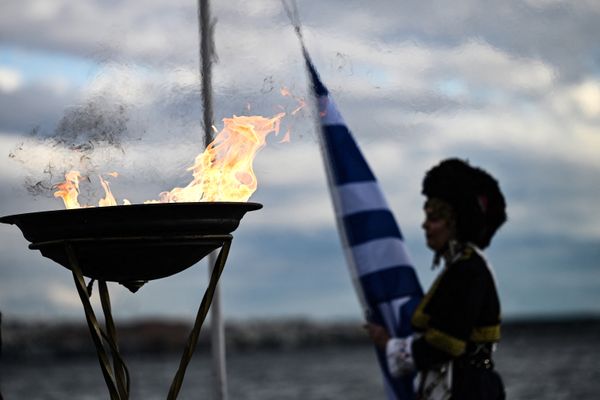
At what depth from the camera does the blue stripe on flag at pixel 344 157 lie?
646 centimetres

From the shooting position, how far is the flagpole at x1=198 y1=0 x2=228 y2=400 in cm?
616

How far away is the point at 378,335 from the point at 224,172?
3.25ft

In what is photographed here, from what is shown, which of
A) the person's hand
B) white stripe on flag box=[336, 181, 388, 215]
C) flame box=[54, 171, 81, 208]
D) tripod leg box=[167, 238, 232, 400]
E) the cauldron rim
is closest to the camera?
the cauldron rim

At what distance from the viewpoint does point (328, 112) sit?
6.61m

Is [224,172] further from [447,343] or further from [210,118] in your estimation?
[447,343]

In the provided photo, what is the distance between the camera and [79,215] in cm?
469

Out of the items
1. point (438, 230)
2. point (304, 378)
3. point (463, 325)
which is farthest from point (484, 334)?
point (304, 378)

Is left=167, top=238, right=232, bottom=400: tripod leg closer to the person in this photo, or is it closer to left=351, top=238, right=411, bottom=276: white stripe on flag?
the person

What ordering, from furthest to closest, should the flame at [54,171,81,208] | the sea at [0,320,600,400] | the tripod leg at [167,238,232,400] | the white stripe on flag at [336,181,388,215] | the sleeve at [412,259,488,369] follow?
1. the sea at [0,320,600,400]
2. the white stripe on flag at [336,181,388,215]
3. the flame at [54,171,81,208]
4. the tripod leg at [167,238,232,400]
5. the sleeve at [412,259,488,369]

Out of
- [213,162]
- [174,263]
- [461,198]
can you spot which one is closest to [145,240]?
[174,263]

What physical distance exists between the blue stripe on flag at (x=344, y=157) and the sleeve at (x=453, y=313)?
1676 millimetres

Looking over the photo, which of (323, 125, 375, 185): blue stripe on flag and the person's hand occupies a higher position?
(323, 125, 375, 185): blue stripe on flag

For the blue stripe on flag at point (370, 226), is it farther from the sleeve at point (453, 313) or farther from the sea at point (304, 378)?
the sea at point (304, 378)

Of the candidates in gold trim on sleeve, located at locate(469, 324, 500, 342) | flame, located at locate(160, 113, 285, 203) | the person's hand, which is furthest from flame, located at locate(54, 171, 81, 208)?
gold trim on sleeve, located at locate(469, 324, 500, 342)
